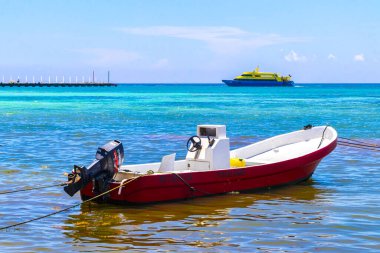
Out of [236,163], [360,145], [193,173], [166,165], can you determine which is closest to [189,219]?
[193,173]

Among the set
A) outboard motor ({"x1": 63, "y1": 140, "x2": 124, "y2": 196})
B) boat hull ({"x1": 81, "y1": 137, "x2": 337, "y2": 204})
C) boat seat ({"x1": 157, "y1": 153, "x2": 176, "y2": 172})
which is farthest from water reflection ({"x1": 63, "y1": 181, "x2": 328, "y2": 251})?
boat seat ({"x1": 157, "y1": 153, "x2": 176, "y2": 172})

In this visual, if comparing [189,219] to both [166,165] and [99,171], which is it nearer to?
[99,171]

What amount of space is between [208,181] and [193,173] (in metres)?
0.68

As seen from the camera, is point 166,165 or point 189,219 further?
point 166,165

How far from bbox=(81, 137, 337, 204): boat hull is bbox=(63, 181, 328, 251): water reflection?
0.22 metres

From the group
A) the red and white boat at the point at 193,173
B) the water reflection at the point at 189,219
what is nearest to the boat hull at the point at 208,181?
the red and white boat at the point at 193,173

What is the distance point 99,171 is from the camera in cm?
1598

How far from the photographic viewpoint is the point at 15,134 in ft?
137

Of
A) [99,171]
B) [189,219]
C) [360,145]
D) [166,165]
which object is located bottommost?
[189,219]

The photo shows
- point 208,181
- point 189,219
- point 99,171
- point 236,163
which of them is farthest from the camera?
point 236,163

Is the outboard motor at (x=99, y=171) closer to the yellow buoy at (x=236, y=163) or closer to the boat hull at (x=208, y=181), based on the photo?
the boat hull at (x=208, y=181)

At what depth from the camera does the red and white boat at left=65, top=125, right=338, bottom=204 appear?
16.2 metres

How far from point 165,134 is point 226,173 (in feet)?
81.3

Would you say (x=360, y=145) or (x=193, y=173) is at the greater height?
(x=193, y=173)
